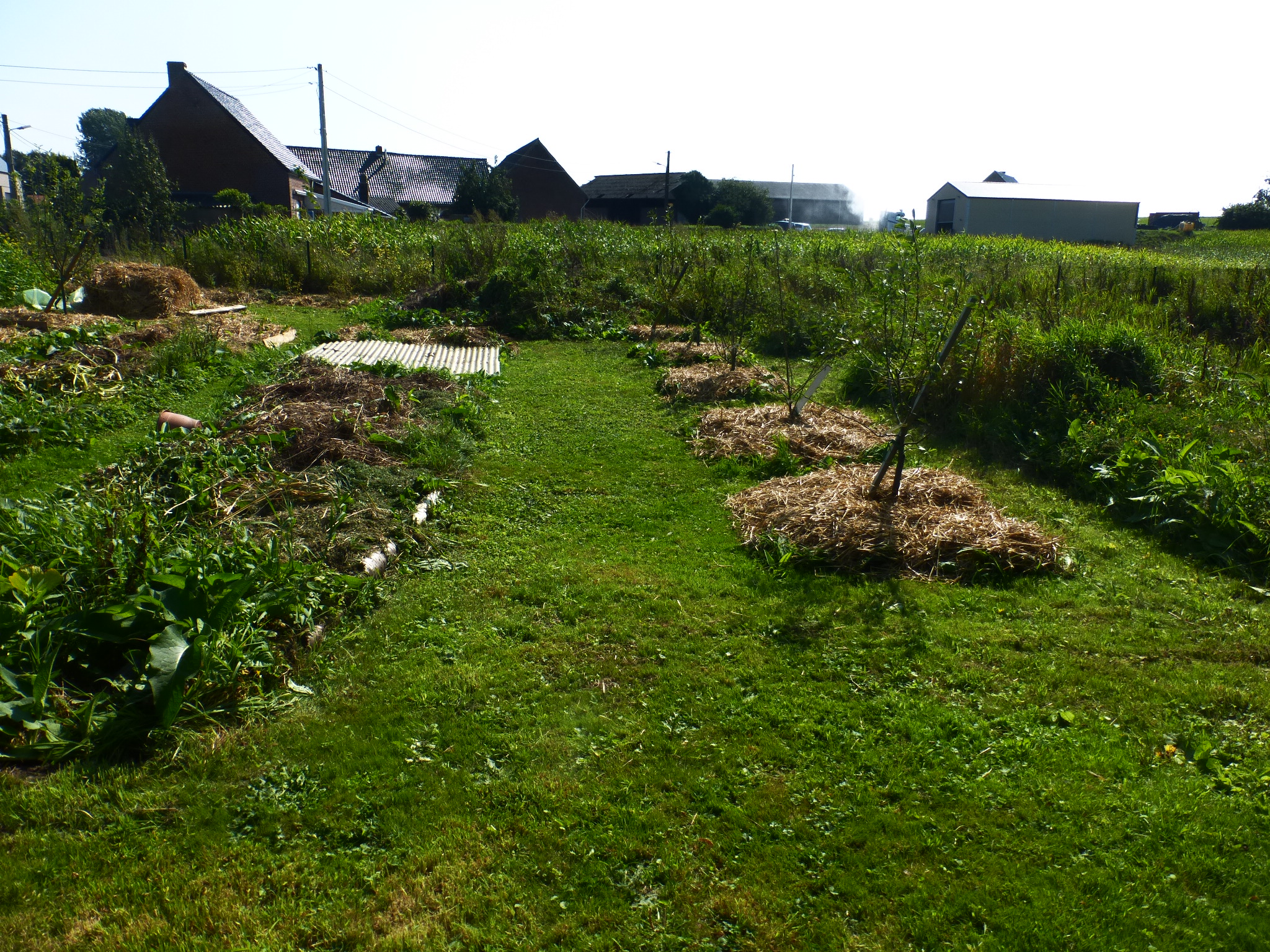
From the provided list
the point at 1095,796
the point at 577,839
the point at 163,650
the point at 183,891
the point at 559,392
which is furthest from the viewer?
the point at 559,392

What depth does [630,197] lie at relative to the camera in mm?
49375

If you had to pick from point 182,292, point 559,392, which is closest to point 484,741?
point 559,392

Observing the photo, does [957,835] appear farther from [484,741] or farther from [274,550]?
[274,550]

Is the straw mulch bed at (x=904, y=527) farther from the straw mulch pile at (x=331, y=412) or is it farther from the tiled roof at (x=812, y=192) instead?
the tiled roof at (x=812, y=192)

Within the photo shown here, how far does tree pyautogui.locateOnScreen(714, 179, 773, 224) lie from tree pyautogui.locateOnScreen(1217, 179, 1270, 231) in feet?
90.4

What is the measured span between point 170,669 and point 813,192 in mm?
73362

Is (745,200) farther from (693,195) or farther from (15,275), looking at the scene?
(15,275)

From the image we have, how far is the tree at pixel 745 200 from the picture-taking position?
45.2 meters

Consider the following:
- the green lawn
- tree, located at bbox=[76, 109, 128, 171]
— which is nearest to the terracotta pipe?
the green lawn

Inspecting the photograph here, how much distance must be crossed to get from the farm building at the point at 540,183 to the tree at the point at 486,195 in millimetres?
7983

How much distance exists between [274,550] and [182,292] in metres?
12.9

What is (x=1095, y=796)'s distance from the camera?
2934 millimetres

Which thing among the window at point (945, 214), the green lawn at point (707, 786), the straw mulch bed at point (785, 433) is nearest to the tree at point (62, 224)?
the straw mulch bed at point (785, 433)

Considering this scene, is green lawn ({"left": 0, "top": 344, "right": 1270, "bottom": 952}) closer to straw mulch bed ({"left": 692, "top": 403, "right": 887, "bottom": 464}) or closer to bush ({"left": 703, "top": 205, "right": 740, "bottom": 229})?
straw mulch bed ({"left": 692, "top": 403, "right": 887, "bottom": 464})
